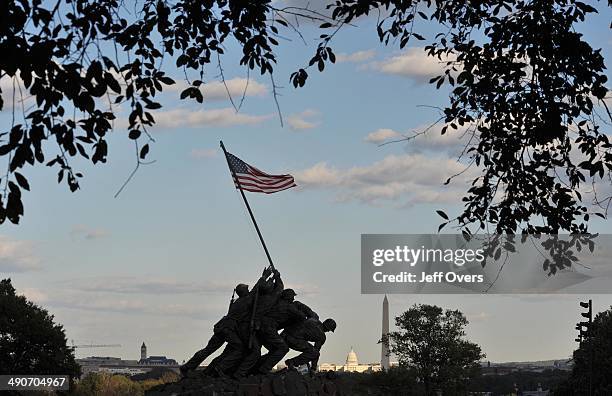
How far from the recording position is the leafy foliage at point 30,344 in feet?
204

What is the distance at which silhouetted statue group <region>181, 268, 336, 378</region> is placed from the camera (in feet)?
82.8

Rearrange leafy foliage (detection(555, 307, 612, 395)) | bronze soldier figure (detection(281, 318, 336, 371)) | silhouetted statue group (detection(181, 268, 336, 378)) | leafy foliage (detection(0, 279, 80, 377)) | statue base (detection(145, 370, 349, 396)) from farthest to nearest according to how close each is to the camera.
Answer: leafy foliage (detection(555, 307, 612, 395)), leafy foliage (detection(0, 279, 80, 377)), bronze soldier figure (detection(281, 318, 336, 371)), silhouetted statue group (detection(181, 268, 336, 378)), statue base (detection(145, 370, 349, 396))

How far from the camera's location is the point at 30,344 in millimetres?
62438

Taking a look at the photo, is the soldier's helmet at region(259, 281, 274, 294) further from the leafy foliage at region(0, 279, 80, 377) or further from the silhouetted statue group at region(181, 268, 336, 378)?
the leafy foliage at region(0, 279, 80, 377)

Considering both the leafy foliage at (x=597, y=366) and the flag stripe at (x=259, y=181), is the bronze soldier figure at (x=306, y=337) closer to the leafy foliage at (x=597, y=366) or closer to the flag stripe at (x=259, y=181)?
the flag stripe at (x=259, y=181)

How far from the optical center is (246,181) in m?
27.7

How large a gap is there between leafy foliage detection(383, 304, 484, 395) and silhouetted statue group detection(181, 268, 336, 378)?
149ft

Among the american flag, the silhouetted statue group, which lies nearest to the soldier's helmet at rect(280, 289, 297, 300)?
the silhouetted statue group

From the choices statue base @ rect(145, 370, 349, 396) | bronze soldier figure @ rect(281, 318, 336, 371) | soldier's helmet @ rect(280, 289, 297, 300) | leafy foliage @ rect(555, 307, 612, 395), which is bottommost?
statue base @ rect(145, 370, 349, 396)

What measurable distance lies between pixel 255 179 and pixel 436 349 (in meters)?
45.5

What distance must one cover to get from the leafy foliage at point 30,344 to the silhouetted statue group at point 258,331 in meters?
38.2

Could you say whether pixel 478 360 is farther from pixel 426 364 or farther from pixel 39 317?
pixel 39 317

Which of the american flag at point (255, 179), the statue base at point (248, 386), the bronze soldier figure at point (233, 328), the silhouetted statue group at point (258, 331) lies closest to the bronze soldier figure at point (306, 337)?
the silhouetted statue group at point (258, 331)

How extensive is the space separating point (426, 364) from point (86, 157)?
2499 inches
